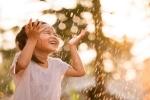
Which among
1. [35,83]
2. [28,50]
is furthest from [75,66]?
[28,50]

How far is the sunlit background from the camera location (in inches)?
345

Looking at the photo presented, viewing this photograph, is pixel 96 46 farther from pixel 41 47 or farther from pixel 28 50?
pixel 28 50

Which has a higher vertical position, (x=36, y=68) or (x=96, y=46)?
(x=36, y=68)

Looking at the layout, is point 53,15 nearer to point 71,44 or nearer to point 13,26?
point 13,26

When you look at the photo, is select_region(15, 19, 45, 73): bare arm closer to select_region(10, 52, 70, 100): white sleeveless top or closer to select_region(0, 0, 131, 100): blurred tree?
select_region(10, 52, 70, 100): white sleeveless top

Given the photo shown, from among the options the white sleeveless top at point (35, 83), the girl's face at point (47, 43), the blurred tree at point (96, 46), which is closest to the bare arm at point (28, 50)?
the white sleeveless top at point (35, 83)

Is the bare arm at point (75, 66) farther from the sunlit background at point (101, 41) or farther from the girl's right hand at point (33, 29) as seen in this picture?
the sunlit background at point (101, 41)

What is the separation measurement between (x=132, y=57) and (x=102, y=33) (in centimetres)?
216

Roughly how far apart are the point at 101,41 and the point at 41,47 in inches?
200

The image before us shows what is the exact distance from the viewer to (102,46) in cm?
838

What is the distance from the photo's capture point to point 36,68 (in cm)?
327

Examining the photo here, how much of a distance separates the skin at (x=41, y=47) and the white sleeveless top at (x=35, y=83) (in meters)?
0.08

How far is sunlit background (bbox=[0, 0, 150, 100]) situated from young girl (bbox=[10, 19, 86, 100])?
15.1ft

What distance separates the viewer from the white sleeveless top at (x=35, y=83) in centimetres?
316
